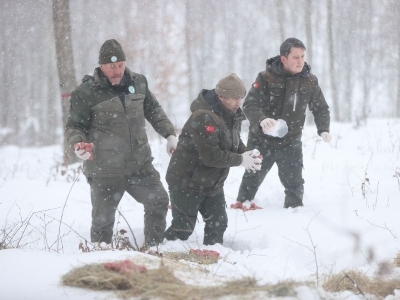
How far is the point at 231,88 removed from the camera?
4641mm

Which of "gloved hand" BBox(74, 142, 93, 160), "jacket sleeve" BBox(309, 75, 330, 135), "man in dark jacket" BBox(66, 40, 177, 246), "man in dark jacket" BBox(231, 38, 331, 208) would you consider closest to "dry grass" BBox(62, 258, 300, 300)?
"gloved hand" BBox(74, 142, 93, 160)

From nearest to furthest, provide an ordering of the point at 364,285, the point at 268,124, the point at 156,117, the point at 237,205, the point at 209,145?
the point at 364,285 < the point at 209,145 < the point at 156,117 < the point at 268,124 < the point at 237,205

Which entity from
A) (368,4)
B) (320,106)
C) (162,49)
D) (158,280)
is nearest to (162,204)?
(158,280)

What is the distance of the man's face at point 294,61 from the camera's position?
5.64 metres

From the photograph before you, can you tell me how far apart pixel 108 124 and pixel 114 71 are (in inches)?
20.0

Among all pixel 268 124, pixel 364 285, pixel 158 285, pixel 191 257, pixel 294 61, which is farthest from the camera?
pixel 294 61

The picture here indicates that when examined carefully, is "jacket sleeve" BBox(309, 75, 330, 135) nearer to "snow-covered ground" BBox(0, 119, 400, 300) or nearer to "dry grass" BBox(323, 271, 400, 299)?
"snow-covered ground" BBox(0, 119, 400, 300)

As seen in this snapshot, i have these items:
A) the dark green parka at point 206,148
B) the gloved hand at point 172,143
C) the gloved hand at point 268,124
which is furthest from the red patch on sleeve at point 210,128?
the gloved hand at point 268,124

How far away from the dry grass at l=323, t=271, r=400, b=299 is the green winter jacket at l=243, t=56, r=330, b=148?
2761 millimetres

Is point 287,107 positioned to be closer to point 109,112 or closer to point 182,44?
point 109,112

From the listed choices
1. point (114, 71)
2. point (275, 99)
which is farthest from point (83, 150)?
point (275, 99)

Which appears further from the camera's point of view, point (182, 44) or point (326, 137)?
point (182, 44)

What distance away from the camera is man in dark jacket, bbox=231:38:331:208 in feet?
18.8

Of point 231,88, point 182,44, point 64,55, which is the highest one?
point 182,44
